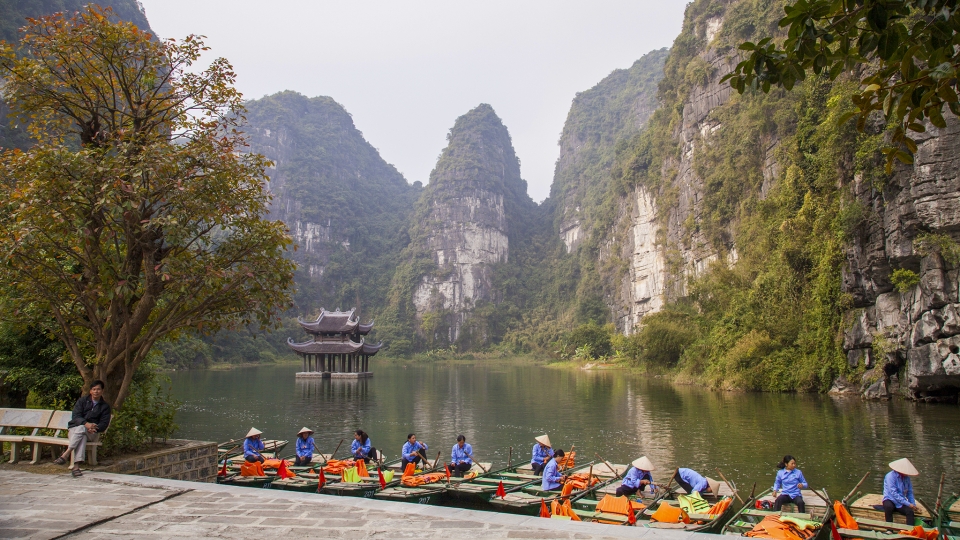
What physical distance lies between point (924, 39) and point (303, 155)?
124222 mm

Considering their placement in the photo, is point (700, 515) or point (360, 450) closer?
point (700, 515)

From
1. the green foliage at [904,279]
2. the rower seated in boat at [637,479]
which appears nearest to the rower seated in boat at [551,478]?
the rower seated in boat at [637,479]

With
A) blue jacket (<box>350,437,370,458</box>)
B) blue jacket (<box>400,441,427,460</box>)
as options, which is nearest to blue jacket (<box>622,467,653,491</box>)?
blue jacket (<box>400,441,427,460</box>)

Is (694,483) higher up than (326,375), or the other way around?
(694,483)

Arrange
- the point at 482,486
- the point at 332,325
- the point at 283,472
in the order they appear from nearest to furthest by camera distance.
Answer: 1. the point at 482,486
2. the point at 283,472
3. the point at 332,325

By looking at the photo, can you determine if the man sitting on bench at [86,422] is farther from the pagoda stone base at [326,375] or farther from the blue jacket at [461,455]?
the pagoda stone base at [326,375]

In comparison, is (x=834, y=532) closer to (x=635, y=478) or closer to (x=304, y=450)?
(x=635, y=478)

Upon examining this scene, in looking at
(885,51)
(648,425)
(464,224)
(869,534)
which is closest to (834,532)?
(869,534)

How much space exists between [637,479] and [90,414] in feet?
24.1

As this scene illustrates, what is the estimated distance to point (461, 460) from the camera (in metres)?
10.9

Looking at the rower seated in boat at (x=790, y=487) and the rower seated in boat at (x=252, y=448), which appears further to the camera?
the rower seated in boat at (x=252, y=448)

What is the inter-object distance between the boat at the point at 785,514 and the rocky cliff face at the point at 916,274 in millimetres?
13187

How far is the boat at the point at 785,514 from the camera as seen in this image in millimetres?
7090

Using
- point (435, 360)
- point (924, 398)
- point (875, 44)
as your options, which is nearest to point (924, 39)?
point (875, 44)
